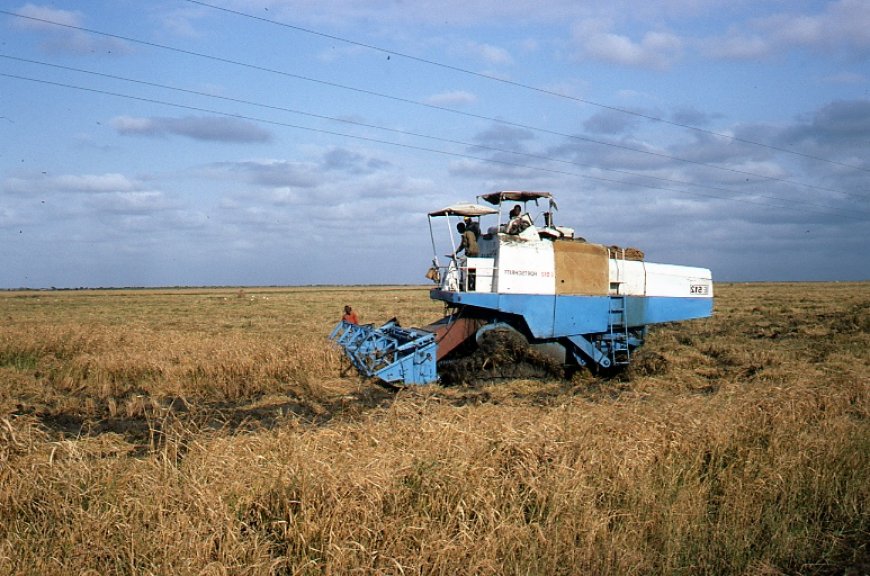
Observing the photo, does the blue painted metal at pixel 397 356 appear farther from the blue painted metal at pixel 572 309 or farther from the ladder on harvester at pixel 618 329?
the ladder on harvester at pixel 618 329

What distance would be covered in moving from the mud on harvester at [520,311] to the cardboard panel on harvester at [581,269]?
0.8 inches

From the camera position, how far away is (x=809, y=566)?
5.24m

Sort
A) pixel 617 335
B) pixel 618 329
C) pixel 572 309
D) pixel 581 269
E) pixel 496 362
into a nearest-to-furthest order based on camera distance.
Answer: pixel 496 362, pixel 572 309, pixel 581 269, pixel 617 335, pixel 618 329

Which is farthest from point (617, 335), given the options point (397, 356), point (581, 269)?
point (397, 356)

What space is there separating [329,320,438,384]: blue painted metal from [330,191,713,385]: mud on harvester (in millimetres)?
19

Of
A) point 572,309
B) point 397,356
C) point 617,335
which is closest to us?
point 397,356

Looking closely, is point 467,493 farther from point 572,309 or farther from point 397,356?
point 572,309

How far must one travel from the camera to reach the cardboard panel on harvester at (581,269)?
44.3ft

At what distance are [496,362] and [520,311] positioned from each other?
109cm

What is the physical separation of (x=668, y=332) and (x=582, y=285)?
1094 cm

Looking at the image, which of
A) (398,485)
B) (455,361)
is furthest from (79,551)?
(455,361)

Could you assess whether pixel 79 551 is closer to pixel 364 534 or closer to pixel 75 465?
pixel 75 465

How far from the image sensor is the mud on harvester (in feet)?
41.4

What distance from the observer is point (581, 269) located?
13.8m
